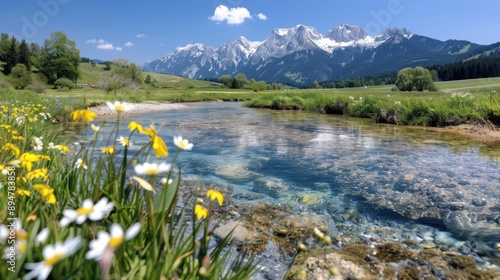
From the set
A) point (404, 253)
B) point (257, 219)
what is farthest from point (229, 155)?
point (404, 253)

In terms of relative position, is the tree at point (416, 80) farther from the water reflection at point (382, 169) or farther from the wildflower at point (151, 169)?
the wildflower at point (151, 169)

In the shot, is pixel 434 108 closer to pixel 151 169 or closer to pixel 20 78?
pixel 151 169

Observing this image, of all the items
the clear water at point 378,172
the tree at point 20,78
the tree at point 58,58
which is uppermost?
the tree at point 58,58

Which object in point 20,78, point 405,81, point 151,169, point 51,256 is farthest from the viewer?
point 20,78

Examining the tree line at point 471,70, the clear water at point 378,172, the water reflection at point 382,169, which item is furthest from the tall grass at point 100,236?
the tree line at point 471,70

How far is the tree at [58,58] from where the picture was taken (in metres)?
81.9

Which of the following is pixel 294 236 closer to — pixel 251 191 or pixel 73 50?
pixel 251 191

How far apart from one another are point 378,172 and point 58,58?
310ft

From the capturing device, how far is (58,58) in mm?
82562

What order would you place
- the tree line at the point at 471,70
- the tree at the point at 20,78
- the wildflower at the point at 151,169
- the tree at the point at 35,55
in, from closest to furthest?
the wildflower at the point at 151,169 < the tree at the point at 20,78 < the tree at the point at 35,55 < the tree line at the point at 471,70

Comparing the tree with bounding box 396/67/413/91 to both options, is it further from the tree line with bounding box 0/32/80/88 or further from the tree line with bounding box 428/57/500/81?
the tree line with bounding box 0/32/80/88

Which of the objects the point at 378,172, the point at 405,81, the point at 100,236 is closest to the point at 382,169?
the point at 378,172

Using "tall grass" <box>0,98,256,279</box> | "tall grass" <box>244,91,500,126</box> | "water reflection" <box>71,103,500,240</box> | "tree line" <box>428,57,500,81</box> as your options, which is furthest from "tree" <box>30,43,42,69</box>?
"tree line" <box>428,57,500,81</box>

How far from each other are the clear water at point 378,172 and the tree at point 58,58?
86.6 metres
